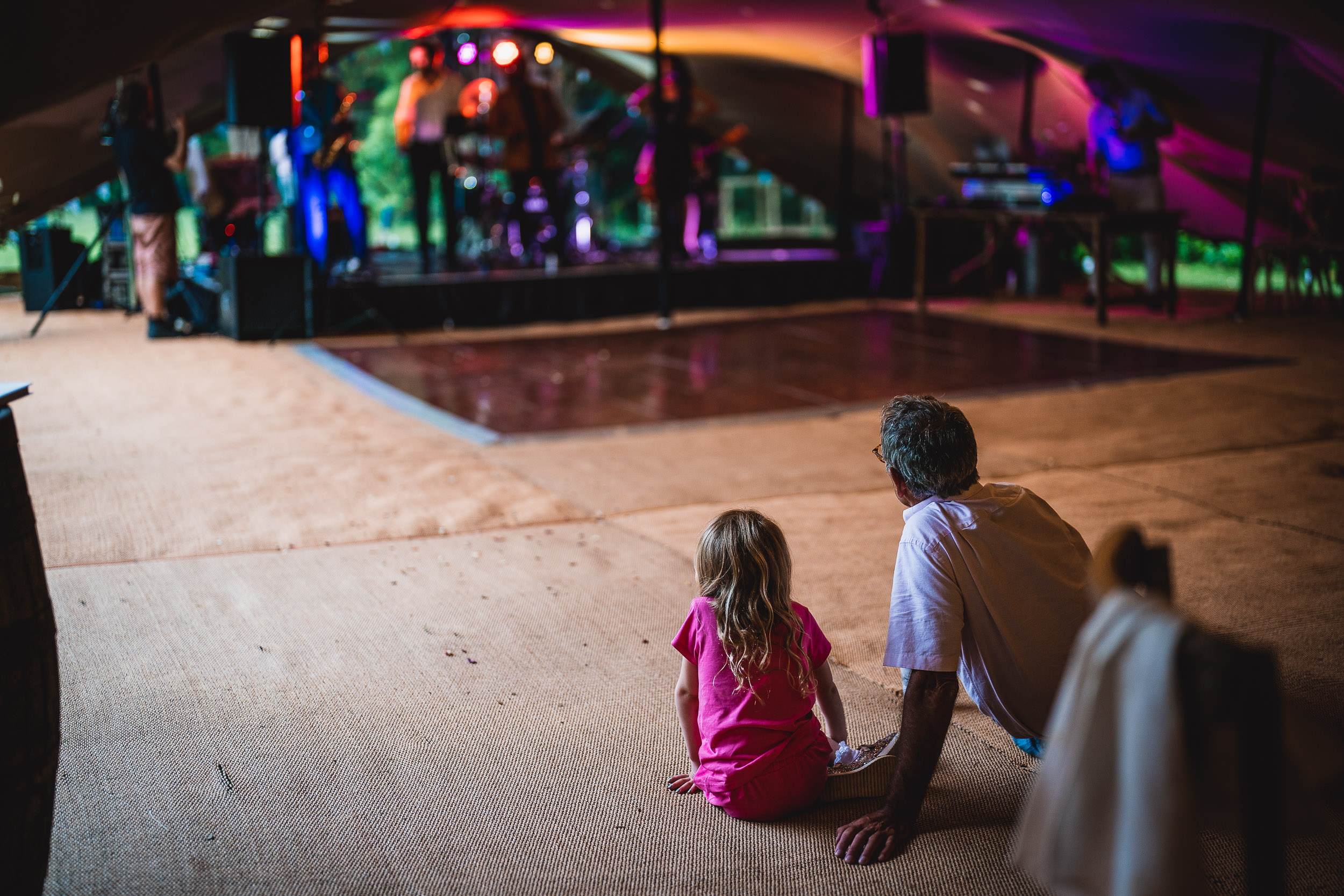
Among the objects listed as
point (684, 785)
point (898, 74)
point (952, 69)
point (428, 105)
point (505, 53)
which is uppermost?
point (505, 53)

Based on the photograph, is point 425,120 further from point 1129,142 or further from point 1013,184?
point 1129,142

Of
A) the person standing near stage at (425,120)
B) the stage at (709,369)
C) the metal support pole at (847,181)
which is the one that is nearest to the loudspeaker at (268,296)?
the stage at (709,369)

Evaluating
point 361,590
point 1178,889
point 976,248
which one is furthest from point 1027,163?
point 1178,889

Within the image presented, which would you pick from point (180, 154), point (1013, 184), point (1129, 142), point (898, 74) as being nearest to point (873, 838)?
point (180, 154)

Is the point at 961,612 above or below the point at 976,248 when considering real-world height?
below

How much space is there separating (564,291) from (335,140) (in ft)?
7.34

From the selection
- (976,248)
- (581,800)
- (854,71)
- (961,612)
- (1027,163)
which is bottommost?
(581,800)

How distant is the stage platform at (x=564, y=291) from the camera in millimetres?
8234

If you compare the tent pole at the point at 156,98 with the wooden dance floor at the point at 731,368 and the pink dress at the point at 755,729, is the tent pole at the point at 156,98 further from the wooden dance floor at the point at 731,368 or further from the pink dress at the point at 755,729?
the pink dress at the point at 755,729

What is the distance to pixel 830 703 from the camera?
1.90 meters

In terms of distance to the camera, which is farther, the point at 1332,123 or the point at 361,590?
the point at 1332,123

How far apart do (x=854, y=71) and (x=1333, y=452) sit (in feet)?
22.7

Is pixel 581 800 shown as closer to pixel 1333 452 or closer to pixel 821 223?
pixel 1333 452

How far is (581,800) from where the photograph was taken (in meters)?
1.89
